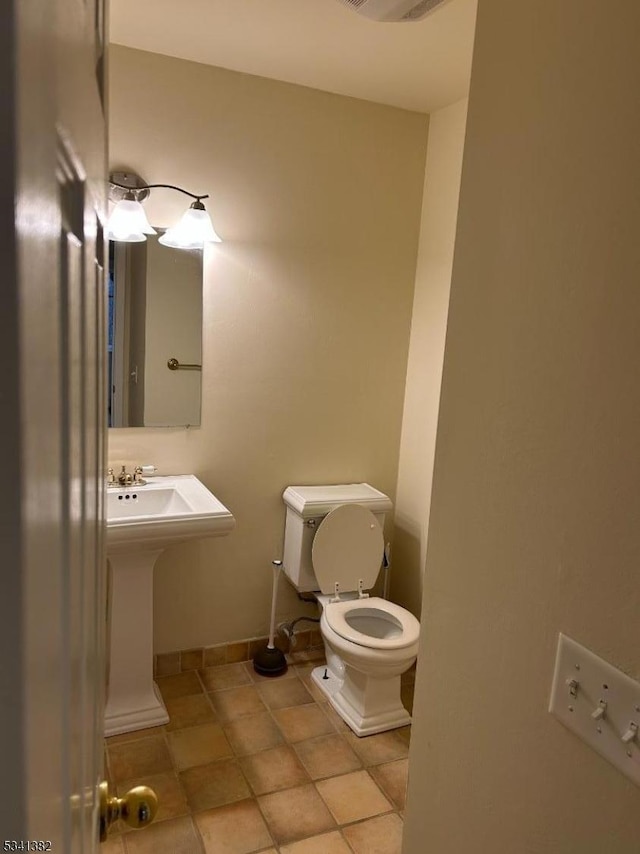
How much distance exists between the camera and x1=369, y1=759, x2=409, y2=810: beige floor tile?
2.18 meters

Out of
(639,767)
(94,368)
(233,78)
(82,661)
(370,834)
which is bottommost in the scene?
(370,834)

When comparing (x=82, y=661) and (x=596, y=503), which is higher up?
(x=596, y=503)

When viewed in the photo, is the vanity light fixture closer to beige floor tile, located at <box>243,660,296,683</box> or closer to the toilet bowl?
the toilet bowl

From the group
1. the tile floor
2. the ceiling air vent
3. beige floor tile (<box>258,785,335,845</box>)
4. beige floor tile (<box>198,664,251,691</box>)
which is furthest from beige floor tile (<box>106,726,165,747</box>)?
the ceiling air vent

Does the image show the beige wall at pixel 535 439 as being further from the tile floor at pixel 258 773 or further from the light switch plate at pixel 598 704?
the tile floor at pixel 258 773

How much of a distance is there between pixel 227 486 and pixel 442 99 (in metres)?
1.90

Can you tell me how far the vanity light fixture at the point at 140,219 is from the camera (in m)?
2.31

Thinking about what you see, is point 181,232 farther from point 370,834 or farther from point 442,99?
point 370,834

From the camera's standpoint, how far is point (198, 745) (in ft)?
7.82

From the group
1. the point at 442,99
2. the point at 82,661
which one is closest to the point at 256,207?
the point at 442,99

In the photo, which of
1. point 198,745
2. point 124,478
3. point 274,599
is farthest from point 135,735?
point 124,478

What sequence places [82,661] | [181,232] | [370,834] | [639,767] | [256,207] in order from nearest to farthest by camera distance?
1. [82,661]
2. [639,767]
3. [370,834]
4. [181,232]
5. [256,207]

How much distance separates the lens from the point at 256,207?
104 inches

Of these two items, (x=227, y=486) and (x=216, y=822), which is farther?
(x=227, y=486)
